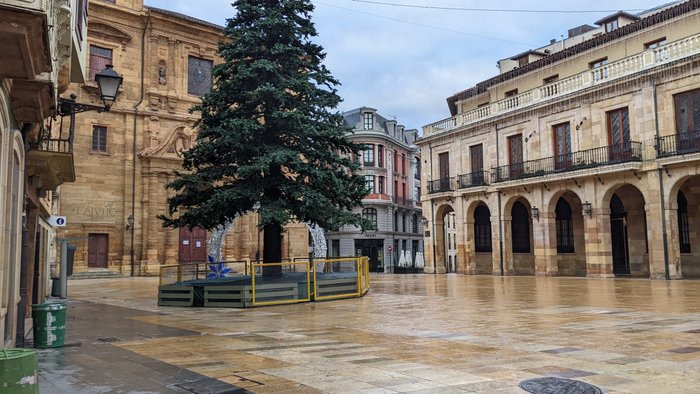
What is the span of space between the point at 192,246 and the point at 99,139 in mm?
9357

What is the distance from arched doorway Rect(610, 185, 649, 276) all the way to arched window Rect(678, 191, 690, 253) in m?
1.72

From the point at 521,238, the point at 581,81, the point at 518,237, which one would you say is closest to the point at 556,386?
the point at 581,81

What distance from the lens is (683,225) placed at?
27547 mm

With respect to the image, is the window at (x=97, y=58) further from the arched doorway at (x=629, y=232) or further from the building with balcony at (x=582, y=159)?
the arched doorway at (x=629, y=232)

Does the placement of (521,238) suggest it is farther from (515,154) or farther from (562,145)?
(562,145)

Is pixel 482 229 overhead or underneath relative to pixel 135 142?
underneath

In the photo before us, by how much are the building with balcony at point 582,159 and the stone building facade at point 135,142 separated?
1680cm

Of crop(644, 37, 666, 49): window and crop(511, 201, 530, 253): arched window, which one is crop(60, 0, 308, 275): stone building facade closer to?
crop(511, 201, 530, 253): arched window

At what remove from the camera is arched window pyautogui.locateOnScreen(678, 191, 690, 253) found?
27281 millimetres

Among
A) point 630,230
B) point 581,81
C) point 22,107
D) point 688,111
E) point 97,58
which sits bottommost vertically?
point 630,230

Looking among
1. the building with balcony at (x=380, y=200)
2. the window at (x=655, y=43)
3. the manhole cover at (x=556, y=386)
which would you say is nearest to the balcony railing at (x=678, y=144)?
the window at (x=655, y=43)

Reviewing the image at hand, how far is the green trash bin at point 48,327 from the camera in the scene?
8781mm

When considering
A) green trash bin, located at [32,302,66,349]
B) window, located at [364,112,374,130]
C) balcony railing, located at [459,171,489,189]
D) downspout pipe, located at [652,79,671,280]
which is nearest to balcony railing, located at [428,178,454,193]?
balcony railing, located at [459,171,489,189]

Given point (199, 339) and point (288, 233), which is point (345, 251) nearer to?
point (288, 233)
